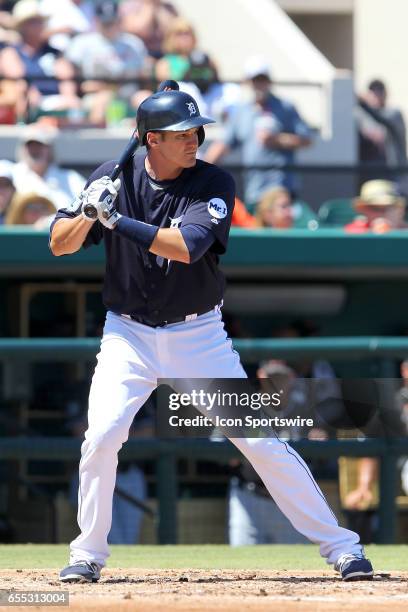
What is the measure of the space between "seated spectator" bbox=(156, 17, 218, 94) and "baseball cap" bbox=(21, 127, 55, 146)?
1.38 m

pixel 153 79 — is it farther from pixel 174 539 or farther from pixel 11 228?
pixel 174 539

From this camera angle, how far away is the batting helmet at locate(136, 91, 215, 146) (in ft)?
14.8

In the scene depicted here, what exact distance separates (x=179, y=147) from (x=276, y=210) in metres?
4.52

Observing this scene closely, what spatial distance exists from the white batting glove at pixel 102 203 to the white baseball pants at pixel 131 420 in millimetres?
423

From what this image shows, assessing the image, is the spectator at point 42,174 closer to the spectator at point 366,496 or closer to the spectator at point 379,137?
the spectator at point 366,496

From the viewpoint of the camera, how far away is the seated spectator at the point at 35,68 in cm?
1041

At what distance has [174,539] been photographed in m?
7.04

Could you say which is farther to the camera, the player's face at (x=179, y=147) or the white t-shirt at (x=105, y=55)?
the white t-shirt at (x=105, y=55)

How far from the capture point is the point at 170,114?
4.52 m

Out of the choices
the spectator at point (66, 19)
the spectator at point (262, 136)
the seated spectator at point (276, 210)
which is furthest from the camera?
the spectator at point (66, 19)

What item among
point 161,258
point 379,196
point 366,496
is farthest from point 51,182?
point 161,258

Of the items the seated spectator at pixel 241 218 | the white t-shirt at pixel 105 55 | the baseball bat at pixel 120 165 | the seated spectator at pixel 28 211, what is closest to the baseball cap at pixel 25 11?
the white t-shirt at pixel 105 55

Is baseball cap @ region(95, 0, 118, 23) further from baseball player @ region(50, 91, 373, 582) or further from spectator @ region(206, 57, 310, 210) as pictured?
baseball player @ region(50, 91, 373, 582)

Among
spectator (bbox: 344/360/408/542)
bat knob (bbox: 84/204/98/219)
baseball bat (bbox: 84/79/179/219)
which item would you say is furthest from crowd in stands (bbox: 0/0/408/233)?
bat knob (bbox: 84/204/98/219)
